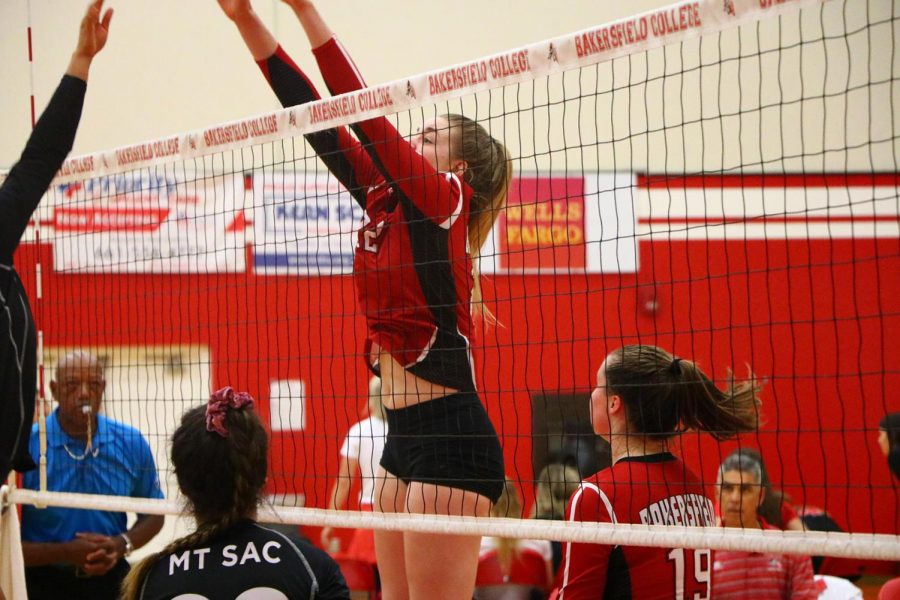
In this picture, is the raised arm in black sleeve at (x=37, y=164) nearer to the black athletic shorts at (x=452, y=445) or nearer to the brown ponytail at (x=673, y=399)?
the black athletic shorts at (x=452, y=445)

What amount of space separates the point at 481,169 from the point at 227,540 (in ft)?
4.77

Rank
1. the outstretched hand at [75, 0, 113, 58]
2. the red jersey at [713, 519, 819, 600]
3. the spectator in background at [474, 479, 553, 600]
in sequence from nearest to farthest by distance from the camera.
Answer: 1. the outstretched hand at [75, 0, 113, 58]
2. the red jersey at [713, 519, 819, 600]
3. the spectator in background at [474, 479, 553, 600]

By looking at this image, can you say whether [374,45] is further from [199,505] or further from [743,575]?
[199,505]

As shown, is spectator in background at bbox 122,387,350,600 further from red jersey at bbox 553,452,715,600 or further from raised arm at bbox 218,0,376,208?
raised arm at bbox 218,0,376,208

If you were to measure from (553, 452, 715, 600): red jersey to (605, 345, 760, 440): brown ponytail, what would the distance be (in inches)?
4.4

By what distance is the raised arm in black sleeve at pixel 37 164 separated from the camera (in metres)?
2.44

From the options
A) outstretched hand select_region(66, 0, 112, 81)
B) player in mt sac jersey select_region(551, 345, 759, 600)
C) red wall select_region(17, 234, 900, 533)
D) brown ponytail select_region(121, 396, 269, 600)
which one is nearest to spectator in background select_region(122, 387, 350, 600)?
brown ponytail select_region(121, 396, 269, 600)

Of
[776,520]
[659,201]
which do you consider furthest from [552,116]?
[776,520]

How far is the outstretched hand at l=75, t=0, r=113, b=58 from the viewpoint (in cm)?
279

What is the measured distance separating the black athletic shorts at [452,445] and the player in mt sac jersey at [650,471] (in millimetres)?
310

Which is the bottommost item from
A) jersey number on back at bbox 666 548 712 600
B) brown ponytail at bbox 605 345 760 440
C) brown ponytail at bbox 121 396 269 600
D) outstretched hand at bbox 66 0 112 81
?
jersey number on back at bbox 666 548 712 600

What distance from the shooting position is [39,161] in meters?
2.51

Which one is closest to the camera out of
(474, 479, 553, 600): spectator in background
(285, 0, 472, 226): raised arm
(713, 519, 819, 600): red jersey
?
(285, 0, 472, 226): raised arm

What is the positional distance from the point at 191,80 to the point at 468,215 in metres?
7.22
